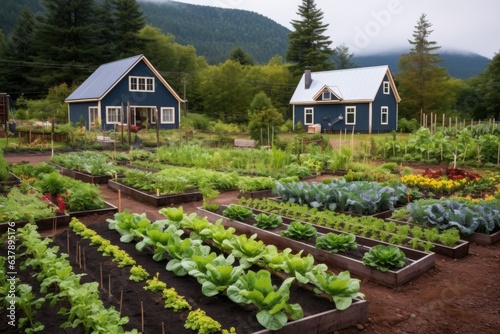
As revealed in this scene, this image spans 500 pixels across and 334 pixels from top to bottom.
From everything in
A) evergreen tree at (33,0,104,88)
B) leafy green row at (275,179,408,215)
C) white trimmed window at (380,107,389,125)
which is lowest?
leafy green row at (275,179,408,215)

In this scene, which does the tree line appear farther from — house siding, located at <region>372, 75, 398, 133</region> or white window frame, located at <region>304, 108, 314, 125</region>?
house siding, located at <region>372, 75, 398, 133</region>

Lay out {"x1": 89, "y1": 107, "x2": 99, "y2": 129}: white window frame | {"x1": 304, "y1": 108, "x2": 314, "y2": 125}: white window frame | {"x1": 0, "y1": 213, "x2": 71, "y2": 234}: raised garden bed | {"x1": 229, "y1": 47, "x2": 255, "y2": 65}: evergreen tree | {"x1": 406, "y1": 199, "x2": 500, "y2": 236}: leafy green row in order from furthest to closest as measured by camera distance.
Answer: {"x1": 229, "y1": 47, "x2": 255, "y2": 65}: evergreen tree
{"x1": 304, "y1": 108, "x2": 314, "y2": 125}: white window frame
{"x1": 89, "y1": 107, "x2": 99, "y2": 129}: white window frame
{"x1": 0, "y1": 213, "x2": 71, "y2": 234}: raised garden bed
{"x1": 406, "y1": 199, "x2": 500, "y2": 236}: leafy green row

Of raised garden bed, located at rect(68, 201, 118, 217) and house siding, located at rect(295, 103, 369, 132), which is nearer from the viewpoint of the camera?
raised garden bed, located at rect(68, 201, 118, 217)

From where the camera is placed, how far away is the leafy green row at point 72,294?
3531 millimetres

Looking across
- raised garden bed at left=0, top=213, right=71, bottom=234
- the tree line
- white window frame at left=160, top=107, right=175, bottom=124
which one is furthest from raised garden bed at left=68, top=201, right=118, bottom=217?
the tree line

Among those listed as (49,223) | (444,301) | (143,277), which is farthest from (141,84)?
(444,301)

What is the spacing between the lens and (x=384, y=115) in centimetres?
3288

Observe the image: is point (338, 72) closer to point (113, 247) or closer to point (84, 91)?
point (84, 91)

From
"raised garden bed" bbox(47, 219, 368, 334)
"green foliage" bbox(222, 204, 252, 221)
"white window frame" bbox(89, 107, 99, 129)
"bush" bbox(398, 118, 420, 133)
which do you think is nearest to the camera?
"raised garden bed" bbox(47, 219, 368, 334)

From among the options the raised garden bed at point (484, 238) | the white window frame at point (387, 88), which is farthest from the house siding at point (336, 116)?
the raised garden bed at point (484, 238)

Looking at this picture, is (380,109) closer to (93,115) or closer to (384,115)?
(384,115)

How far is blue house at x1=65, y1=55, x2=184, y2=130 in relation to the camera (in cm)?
2909

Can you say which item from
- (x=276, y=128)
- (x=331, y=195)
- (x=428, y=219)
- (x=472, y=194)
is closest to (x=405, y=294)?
(x=428, y=219)

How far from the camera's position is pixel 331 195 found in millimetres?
7930
